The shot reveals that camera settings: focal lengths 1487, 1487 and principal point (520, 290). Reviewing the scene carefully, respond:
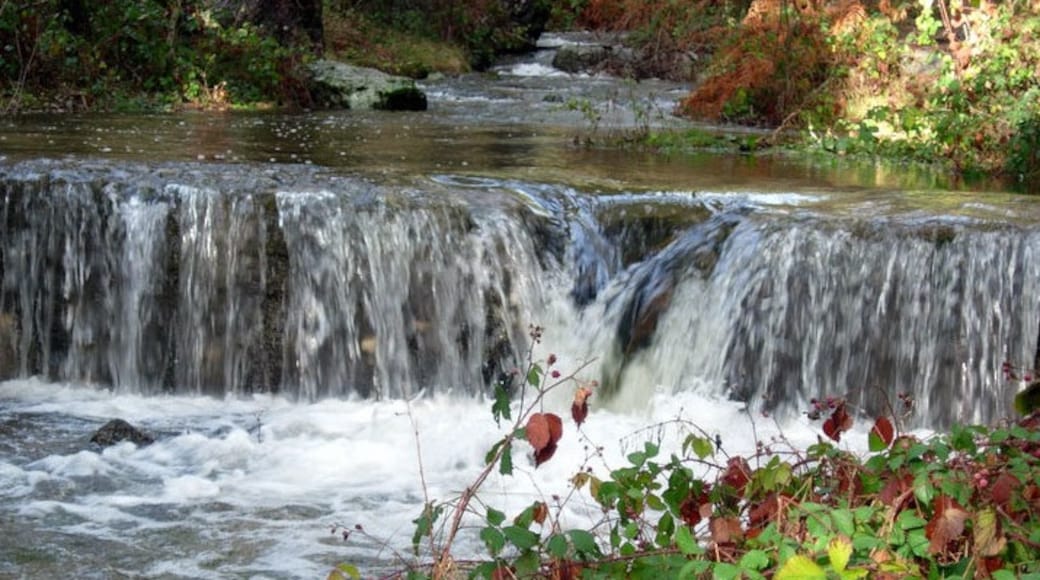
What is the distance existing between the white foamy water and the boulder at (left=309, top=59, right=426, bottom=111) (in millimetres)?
8418

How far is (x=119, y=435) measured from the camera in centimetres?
682

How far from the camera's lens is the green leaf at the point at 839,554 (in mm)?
3102

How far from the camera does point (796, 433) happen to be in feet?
24.6

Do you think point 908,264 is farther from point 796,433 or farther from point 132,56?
point 132,56

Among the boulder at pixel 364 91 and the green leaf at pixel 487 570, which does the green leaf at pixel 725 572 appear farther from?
the boulder at pixel 364 91

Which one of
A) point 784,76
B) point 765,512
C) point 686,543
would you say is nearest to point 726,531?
point 765,512

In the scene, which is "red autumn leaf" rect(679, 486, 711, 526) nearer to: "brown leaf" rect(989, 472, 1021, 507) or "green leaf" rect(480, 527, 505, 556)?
"green leaf" rect(480, 527, 505, 556)

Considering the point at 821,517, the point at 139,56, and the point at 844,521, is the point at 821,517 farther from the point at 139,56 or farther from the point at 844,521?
the point at 139,56

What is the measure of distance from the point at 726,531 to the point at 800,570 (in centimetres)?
58

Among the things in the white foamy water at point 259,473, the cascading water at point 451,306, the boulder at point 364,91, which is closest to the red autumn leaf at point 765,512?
the white foamy water at point 259,473

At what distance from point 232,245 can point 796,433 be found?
10.7 feet

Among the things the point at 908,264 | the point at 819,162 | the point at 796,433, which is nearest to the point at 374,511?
the point at 796,433

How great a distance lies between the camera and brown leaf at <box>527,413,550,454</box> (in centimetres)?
367

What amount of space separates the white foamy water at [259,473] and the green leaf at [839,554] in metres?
1.38
